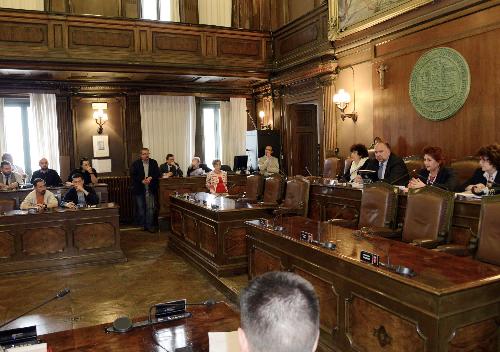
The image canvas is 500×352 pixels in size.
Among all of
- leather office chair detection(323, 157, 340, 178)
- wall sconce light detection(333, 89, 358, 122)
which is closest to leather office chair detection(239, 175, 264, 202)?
leather office chair detection(323, 157, 340, 178)

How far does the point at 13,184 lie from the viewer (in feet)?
25.8

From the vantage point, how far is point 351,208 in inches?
206

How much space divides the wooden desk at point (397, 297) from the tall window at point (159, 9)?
8159 mm

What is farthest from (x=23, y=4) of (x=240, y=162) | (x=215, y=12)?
(x=240, y=162)

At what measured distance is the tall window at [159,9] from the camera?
10.2 meters

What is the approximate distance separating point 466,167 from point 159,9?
7.89m

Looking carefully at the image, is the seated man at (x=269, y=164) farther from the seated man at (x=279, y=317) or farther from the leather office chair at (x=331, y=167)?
the seated man at (x=279, y=317)

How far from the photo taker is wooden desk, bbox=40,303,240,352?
A: 2.03 metres

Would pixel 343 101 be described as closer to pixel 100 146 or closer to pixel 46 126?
pixel 100 146

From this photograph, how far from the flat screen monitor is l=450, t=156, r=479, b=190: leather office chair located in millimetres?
6116

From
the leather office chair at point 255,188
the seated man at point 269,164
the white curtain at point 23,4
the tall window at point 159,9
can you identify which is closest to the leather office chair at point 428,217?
the leather office chair at point 255,188

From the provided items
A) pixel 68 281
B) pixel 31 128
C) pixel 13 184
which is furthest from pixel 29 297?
pixel 31 128

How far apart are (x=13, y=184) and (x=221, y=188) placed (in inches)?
149

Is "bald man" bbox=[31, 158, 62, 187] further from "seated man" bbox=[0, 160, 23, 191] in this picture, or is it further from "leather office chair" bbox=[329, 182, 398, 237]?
"leather office chair" bbox=[329, 182, 398, 237]
